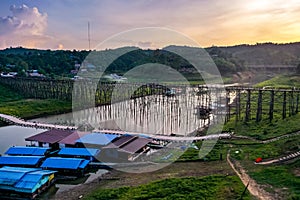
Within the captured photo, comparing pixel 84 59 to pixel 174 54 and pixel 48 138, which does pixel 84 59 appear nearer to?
pixel 174 54

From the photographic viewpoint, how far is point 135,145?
22.6 metres

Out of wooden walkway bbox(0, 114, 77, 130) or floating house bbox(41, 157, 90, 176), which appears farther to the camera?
wooden walkway bbox(0, 114, 77, 130)

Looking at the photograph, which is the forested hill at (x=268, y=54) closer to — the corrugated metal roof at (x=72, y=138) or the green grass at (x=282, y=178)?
the green grass at (x=282, y=178)

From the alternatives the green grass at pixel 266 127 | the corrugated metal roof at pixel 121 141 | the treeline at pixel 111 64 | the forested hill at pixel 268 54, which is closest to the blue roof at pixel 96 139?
the corrugated metal roof at pixel 121 141

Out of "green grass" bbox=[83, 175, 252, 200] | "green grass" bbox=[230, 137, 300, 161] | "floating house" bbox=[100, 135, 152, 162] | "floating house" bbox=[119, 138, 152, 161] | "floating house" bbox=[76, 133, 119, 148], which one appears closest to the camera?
"green grass" bbox=[83, 175, 252, 200]

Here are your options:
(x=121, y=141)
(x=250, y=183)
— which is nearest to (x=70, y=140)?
(x=121, y=141)

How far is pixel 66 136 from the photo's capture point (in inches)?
994

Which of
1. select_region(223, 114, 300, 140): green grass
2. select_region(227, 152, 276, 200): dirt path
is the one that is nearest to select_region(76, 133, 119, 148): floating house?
select_region(227, 152, 276, 200): dirt path

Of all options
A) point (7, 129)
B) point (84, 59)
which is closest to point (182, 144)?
point (7, 129)

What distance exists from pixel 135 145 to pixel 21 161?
8.32m

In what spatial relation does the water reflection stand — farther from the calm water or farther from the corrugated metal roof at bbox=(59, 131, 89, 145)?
Result: the calm water

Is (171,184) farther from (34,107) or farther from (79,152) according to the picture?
(34,107)

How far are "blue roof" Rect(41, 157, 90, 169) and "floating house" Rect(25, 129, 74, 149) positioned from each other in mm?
4046

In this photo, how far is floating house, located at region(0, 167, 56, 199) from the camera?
642 inches
